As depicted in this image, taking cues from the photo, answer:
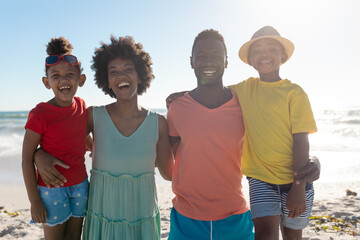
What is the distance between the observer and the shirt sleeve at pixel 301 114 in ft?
7.66

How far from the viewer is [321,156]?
10.5 metres

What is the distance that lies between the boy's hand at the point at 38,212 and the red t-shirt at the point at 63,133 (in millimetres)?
169

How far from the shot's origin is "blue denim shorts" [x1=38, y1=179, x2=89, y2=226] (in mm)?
2367

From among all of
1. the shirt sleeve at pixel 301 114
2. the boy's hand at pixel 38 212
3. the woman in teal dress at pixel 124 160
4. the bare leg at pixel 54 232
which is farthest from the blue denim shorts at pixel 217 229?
the boy's hand at pixel 38 212

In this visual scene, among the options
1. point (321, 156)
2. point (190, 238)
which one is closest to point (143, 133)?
point (190, 238)

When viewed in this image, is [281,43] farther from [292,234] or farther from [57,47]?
[57,47]

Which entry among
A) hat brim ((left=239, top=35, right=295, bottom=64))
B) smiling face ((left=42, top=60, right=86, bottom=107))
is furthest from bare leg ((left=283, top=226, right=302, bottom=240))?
smiling face ((left=42, top=60, right=86, bottom=107))

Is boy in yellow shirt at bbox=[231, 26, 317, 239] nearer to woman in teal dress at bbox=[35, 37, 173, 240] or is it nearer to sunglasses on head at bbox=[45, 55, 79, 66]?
woman in teal dress at bbox=[35, 37, 173, 240]

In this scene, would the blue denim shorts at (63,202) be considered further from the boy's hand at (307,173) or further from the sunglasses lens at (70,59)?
the boy's hand at (307,173)

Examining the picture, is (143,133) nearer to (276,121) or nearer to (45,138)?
(45,138)

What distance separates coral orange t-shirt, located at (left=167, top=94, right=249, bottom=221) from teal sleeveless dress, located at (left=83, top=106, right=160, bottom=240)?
26 centimetres

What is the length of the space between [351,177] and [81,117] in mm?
7820

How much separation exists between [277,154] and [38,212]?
6.35ft

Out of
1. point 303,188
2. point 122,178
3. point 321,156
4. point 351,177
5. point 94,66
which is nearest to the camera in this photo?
point 303,188
